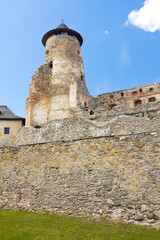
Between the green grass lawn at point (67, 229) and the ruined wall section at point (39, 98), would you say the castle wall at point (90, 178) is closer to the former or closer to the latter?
the green grass lawn at point (67, 229)

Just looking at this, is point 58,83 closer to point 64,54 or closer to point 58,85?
point 58,85

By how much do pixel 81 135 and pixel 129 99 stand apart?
21.2 m

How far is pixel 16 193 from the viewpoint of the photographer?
9914mm

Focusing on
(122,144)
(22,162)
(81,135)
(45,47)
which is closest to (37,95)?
(45,47)

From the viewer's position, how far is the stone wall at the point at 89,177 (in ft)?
24.5

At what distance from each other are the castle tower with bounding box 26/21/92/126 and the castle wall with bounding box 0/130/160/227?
56.9 ft

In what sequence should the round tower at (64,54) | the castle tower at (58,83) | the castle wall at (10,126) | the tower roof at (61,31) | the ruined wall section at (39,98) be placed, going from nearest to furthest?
the ruined wall section at (39,98), the castle tower at (58,83), the castle wall at (10,126), the round tower at (64,54), the tower roof at (61,31)

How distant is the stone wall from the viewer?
7.47 metres

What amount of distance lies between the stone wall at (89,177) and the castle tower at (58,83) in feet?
56.6

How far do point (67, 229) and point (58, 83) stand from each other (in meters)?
24.7

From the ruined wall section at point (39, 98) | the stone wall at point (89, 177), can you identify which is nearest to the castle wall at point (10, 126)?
the ruined wall section at point (39, 98)

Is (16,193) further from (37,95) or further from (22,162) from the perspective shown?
(37,95)

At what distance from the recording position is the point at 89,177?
8.48 meters

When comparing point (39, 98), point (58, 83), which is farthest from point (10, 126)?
point (58, 83)
